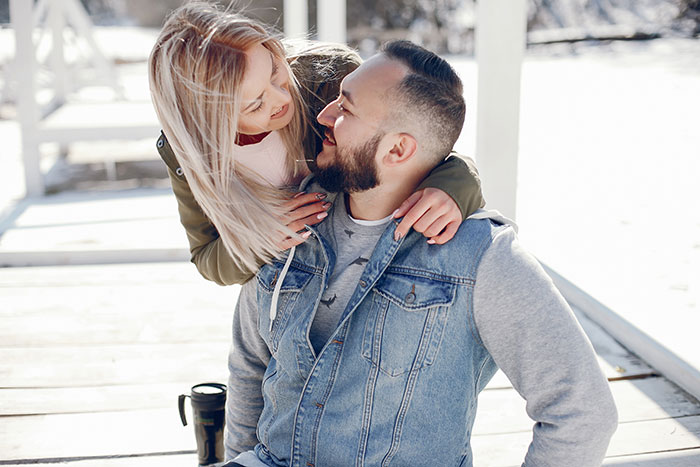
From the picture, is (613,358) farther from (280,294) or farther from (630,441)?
(280,294)

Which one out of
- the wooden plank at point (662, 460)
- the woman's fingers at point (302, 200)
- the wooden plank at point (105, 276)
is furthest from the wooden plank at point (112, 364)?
the wooden plank at point (662, 460)

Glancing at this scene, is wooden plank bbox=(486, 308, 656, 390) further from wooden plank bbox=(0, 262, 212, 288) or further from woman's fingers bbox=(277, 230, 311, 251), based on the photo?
wooden plank bbox=(0, 262, 212, 288)

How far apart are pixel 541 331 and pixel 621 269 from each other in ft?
6.91

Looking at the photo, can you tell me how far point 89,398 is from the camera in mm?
2176

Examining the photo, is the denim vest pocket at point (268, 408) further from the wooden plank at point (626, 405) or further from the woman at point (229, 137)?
the wooden plank at point (626, 405)

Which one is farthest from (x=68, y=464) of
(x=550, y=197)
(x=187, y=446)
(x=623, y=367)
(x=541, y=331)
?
(x=550, y=197)

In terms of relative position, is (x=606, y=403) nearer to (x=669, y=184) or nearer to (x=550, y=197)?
(x=550, y=197)

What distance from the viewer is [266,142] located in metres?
1.64

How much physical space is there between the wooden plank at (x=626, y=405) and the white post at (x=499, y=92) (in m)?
0.98

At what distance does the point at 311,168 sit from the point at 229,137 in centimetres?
20

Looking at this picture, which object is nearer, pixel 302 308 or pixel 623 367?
pixel 302 308

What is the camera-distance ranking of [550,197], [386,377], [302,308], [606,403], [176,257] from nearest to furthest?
[606,403]
[386,377]
[302,308]
[176,257]
[550,197]

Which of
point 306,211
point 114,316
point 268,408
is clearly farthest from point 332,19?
point 268,408

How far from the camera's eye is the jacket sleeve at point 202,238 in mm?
1502
